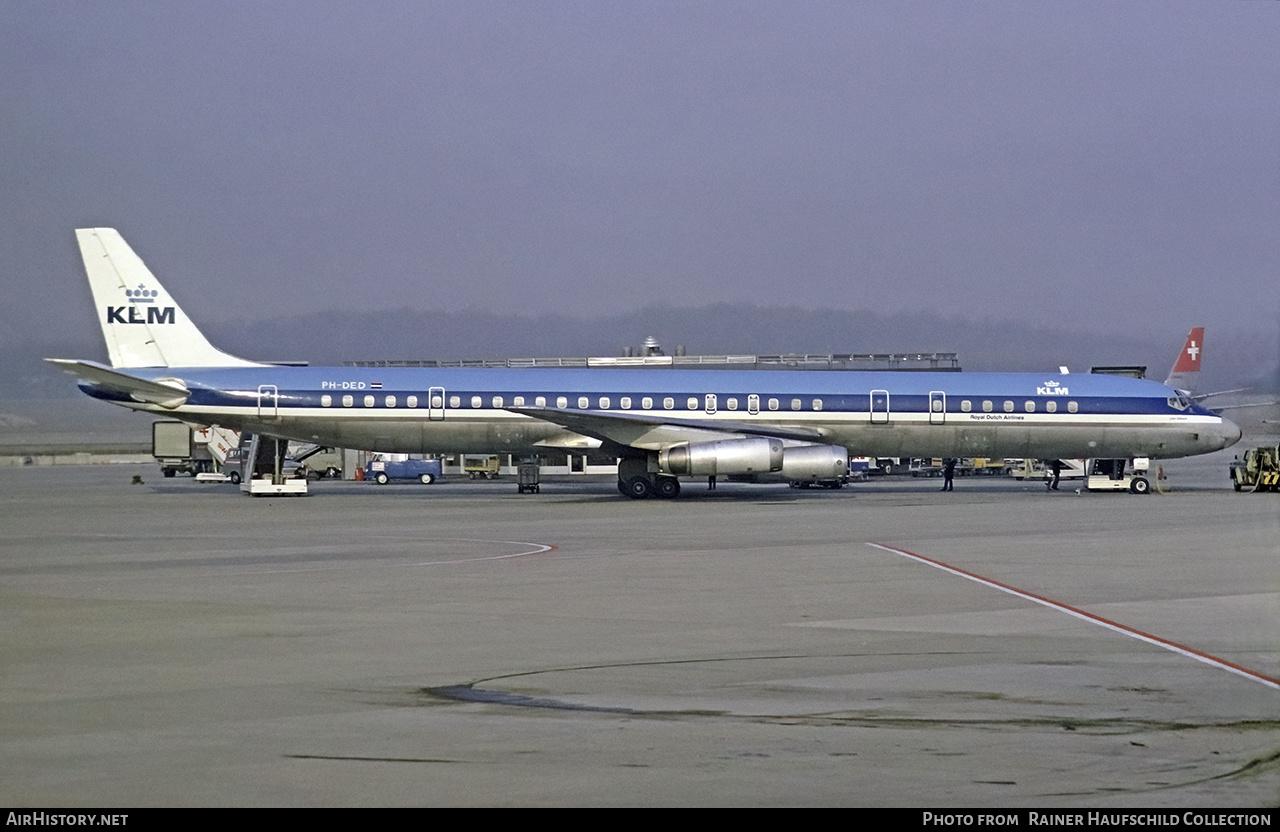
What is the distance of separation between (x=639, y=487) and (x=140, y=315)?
15.7 m

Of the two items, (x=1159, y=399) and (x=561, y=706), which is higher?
(x=1159, y=399)

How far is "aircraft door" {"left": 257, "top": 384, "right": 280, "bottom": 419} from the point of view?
3728 cm

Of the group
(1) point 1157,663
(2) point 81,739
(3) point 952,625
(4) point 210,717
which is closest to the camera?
(2) point 81,739

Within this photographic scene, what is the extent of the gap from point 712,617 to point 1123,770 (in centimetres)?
673

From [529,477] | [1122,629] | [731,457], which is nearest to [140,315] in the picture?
[529,477]

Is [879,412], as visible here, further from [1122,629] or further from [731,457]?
[1122,629]

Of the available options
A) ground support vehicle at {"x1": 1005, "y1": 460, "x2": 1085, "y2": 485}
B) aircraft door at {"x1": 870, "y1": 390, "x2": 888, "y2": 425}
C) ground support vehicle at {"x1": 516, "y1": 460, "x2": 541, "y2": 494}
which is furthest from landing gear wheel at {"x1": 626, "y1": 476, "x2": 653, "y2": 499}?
ground support vehicle at {"x1": 1005, "y1": 460, "x2": 1085, "y2": 485}

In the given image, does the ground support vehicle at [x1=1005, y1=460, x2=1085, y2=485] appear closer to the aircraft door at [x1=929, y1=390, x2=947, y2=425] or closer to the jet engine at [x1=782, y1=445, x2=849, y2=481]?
the aircraft door at [x1=929, y1=390, x2=947, y2=425]

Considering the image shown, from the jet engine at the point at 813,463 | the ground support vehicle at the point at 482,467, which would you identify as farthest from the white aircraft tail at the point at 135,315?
the ground support vehicle at the point at 482,467

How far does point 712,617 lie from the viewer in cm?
1318

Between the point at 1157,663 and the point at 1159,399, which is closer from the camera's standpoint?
the point at 1157,663

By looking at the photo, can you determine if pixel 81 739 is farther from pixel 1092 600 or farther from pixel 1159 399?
pixel 1159 399

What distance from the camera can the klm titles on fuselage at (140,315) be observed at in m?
38.5
